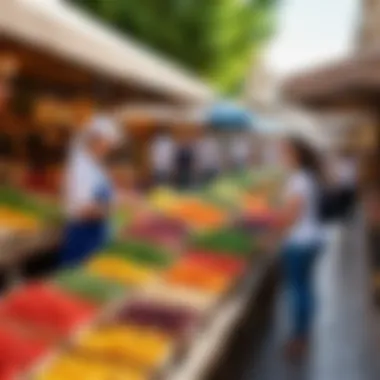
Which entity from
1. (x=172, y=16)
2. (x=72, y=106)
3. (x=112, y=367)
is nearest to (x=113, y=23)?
(x=172, y=16)

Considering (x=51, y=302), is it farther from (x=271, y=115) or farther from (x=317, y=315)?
(x=271, y=115)

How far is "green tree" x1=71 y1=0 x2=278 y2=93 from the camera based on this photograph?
20156 millimetres

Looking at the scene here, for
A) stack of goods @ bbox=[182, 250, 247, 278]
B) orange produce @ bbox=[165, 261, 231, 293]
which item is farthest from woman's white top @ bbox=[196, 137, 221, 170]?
orange produce @ bbox=[165, 261, 231, 293]

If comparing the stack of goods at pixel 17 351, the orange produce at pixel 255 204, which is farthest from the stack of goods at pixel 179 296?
the orange produce at pixel 255 204

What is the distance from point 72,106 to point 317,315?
298cm

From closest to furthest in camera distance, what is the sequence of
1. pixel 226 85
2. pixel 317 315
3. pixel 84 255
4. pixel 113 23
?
pixel 84 255 < pixel 317 315 < pixel 113 23 < pixel 226 85

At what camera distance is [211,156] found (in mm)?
16859

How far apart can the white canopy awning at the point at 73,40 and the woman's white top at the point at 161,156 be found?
2.95 metres

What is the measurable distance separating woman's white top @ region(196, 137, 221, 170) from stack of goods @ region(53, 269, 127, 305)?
34.9ft

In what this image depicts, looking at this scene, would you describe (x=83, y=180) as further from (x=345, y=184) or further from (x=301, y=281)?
(x=345, y=184)

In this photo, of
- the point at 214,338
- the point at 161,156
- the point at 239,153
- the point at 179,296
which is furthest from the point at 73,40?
the point at 239,153

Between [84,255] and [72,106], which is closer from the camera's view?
[84,255]

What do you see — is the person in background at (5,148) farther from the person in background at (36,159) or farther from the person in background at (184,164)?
the person in background at (184,164)

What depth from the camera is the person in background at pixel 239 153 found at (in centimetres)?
2078
